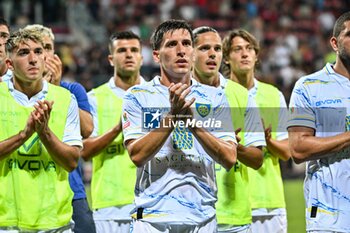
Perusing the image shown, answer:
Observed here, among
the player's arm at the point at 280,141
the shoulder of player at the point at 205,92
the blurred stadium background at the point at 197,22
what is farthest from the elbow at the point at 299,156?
the blurred stadium background at the point at 197,22

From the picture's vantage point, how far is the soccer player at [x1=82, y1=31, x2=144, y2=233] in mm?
7770

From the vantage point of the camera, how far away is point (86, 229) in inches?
298

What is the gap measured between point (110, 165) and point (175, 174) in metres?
2.26

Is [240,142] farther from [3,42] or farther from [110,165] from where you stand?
[3,42]

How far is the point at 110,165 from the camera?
7938mm

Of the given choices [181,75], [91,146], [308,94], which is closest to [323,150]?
[308,94]

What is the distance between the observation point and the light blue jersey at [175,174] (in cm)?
572

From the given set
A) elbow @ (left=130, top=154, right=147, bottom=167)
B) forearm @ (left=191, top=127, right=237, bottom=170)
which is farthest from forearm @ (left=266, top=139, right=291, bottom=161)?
elbow @ (left=130, top=154, right=147, bottom=167)

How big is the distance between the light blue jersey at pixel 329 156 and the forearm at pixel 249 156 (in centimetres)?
82

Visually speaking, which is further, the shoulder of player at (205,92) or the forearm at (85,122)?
the forearm at (85,122)

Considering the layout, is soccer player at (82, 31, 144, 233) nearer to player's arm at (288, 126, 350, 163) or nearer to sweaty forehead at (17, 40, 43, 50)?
sweaty forehead at (17, 40, 43, 50)

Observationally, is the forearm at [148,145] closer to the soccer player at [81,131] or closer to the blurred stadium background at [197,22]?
the soccer player at [81,131]

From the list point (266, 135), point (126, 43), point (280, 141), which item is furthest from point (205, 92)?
point (126, 43)

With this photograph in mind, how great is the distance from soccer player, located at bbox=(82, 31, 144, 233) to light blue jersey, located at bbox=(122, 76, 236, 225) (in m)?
1.72
